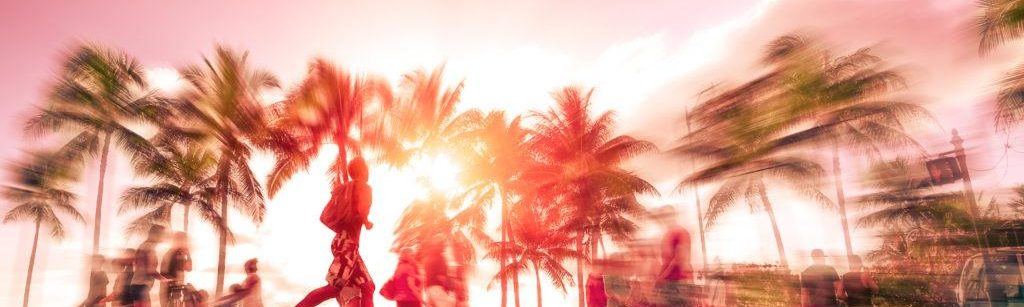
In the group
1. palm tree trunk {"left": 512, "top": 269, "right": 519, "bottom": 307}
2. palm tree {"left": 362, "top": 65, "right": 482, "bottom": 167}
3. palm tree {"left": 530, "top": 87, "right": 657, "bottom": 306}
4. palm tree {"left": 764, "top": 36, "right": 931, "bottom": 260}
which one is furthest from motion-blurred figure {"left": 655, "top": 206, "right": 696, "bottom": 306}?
palm tree trunk {"left": 512, "top": 269, "right": 519, "bottom": 307}

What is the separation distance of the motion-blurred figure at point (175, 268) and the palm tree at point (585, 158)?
44.1ft

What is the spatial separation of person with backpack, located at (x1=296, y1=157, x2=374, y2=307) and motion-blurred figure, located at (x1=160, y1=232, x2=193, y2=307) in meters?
4.39

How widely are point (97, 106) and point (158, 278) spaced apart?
13.4 m

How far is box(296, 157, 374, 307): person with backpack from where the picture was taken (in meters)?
4.21

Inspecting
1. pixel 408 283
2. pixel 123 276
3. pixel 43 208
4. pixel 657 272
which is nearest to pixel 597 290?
pixel 657 272

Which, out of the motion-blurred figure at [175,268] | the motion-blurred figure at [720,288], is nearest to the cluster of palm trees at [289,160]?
the motion-blurred figure at [175,268]

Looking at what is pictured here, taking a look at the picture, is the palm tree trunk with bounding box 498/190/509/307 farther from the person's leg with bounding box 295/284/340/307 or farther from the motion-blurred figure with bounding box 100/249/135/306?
the person's leg with bounding box 295/284/340/307

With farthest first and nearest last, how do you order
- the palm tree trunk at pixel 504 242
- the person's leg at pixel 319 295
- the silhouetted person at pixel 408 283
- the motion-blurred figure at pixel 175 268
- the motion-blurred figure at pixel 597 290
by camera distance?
the palm tree trunk at pixel 504 242, the motion-blurred figure at pixel 597 290, the motion-blurred figure at pixel 175 268, the silhouetted person at pixel 408 283, the person's leg at pixel 319 295

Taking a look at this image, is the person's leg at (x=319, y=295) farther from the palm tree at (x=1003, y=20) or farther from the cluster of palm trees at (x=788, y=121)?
the palm tree at (x=1003, y=20)

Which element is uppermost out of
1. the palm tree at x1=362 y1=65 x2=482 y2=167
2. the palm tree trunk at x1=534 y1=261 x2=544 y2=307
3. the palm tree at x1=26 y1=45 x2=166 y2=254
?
the palm tree at x1=26 y1=45 x2=166 y2=254

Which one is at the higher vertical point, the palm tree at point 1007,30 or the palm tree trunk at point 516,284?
the palm tree at point 1007,30

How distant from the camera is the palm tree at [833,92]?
288cm

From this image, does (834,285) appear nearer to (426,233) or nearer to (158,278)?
(426,233)

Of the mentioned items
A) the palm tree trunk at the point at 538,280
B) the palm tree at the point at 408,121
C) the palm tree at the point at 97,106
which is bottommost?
the palm tree trunk at the point at 538,280
